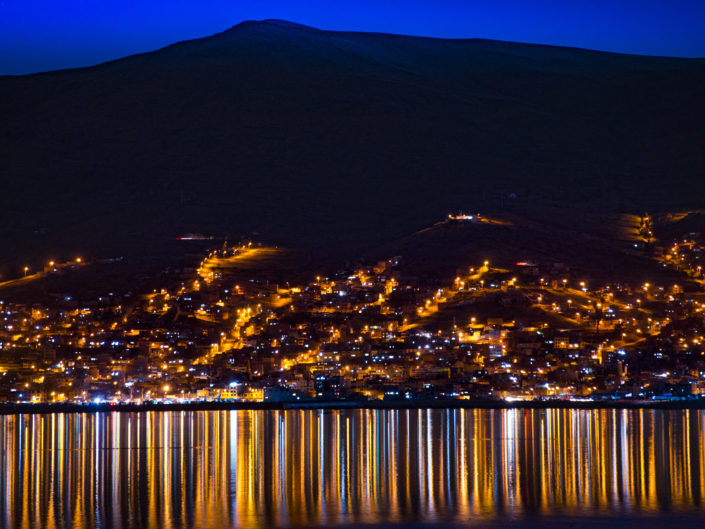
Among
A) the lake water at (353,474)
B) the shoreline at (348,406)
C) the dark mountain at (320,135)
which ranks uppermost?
the dark mountain at (320,135)

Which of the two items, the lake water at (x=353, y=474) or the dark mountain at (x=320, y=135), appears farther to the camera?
the dark mountain at (x=320, y=135)

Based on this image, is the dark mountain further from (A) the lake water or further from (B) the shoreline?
(A) the lake water

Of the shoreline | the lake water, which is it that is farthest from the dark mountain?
the lake water

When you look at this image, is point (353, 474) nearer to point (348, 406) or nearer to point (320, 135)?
point (348, 406)

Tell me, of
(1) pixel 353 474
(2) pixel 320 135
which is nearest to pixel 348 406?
(1) pixel 353 474

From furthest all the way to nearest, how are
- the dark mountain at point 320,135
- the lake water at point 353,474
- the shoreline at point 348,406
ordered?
1. the dark mountain at point 320,135
2. the shoreline at point 348,406
3. the lake water at point 353,474

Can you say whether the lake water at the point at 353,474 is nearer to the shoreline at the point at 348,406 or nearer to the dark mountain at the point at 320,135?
the shoreline at the point at 348,406

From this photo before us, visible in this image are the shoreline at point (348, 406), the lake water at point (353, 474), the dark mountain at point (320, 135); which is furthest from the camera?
the dark mountain at point (320, 135)

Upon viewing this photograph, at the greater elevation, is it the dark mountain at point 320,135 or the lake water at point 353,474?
the dark mountain at point 320,135

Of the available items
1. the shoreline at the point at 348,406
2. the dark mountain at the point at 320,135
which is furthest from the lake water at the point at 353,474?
the dark mountain at the point at 320,135
